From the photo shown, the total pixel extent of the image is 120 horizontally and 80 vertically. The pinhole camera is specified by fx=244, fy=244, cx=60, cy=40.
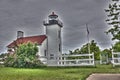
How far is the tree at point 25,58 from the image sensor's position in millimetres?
23672

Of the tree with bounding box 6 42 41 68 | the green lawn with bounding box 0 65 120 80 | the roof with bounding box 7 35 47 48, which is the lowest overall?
the green lawn with bounding box 0 65 120 80

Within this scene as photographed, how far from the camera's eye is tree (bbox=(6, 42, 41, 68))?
77.7ft

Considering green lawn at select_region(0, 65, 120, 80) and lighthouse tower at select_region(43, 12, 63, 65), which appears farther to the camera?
lighthouse tower at select_region(43, 12, 63, 65)

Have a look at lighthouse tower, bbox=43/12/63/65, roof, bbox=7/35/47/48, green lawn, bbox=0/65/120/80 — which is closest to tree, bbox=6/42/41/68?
green lawn, bbox=0/65/120/80

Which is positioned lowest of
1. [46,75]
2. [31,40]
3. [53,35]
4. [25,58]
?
[46,75]

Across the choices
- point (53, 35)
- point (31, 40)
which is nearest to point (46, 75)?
point (53, 35)

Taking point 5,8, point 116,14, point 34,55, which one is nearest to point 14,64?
point 34,55

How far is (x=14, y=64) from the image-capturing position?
24.2m

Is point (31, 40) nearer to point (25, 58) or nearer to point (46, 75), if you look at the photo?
point (25, 58)

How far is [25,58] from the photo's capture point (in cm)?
2392

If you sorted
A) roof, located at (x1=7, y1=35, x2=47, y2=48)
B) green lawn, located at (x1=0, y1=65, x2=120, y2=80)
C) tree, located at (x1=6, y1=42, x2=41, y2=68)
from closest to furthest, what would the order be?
green lawn, located at (x1=0, y1=65, x2=120, y2=80) < tree, located at (x1=6, y1=42, x2=41, y2=68) < roof, located at (x1=7, y1=35, x2=47, y2=48)

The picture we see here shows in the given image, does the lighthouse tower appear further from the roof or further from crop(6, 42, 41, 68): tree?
crop(6, 42, 41, 68): tree

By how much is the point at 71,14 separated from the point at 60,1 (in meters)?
4.83

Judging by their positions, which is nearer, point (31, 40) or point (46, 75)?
point (46, 75)
